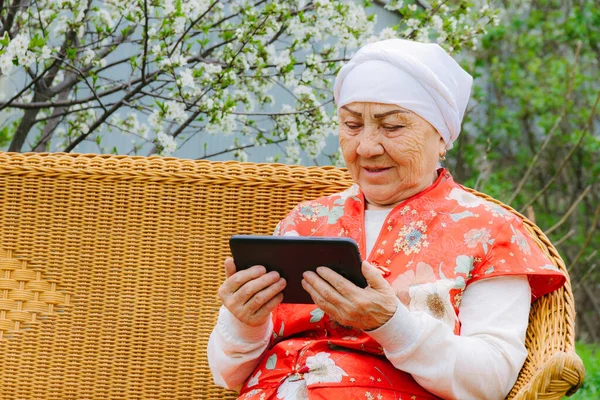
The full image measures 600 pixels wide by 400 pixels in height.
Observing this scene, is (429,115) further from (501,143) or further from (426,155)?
(501,143)

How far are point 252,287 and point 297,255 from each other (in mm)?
142

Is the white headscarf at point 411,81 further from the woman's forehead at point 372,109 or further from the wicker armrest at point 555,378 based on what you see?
the wicker armrest at point 555,378

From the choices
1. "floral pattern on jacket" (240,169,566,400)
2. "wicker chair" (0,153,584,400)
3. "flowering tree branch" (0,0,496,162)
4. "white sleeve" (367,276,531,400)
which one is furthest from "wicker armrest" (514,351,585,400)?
"flowering tree branch" (0,0,496,162)

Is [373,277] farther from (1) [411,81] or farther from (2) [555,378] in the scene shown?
(1) [411,81]

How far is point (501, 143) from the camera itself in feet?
27.6

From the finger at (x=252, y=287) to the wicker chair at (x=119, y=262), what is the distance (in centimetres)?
62

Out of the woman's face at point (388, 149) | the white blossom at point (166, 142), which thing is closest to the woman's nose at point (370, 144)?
the woman's face at point (388, 149)

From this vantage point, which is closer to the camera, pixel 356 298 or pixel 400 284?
pixel 356 298

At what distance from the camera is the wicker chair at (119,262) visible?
2.52 metres

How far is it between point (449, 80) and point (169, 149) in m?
1.71

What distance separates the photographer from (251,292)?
193 cm

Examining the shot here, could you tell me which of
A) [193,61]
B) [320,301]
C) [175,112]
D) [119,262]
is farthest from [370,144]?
[193,61]

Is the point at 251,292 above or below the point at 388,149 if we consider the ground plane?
below

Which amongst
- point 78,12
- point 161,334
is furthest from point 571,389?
point 78,12
